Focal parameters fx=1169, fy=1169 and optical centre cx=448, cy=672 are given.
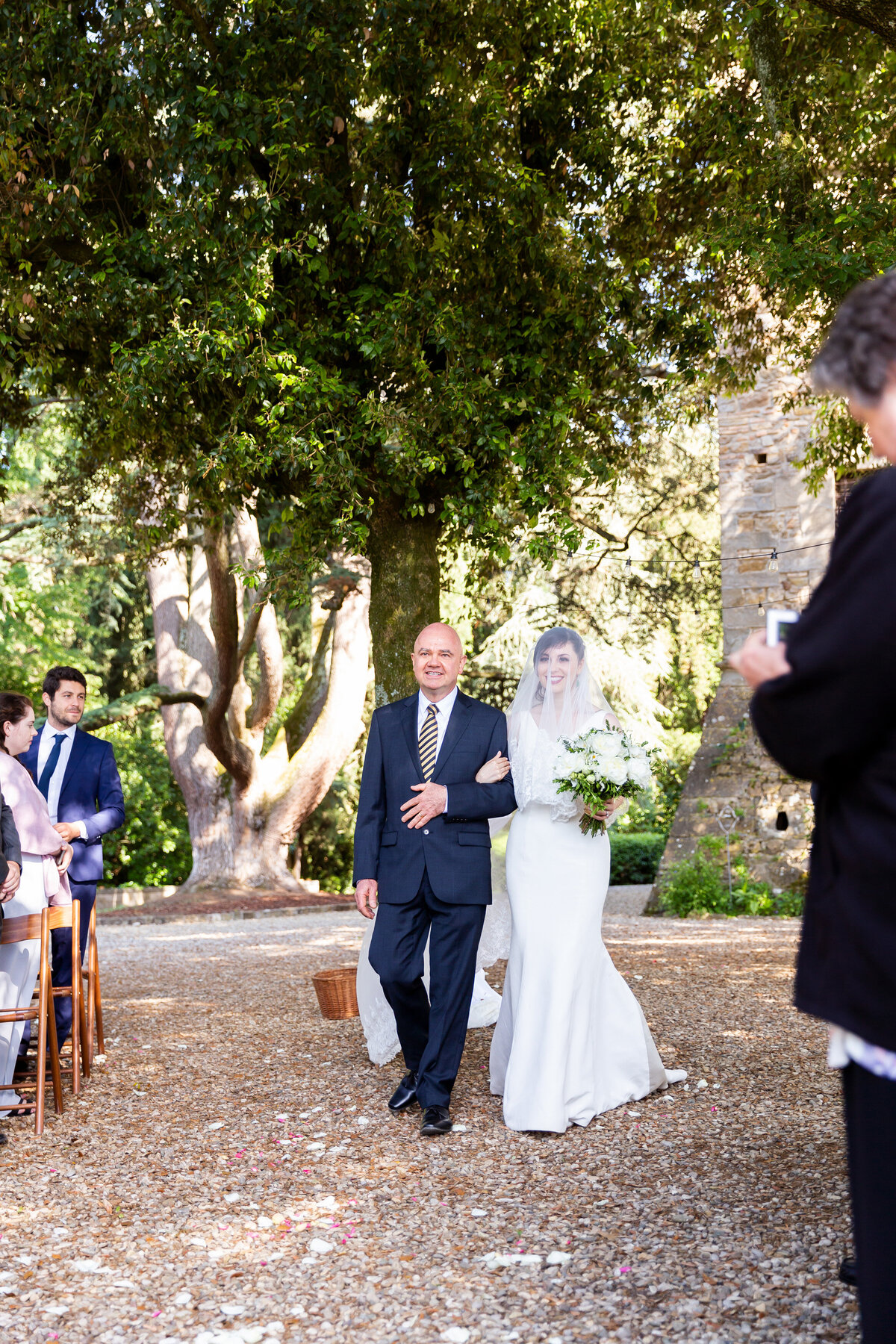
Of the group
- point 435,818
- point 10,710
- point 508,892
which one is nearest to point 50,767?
point 10,710

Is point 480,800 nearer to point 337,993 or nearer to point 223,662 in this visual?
point 337,993

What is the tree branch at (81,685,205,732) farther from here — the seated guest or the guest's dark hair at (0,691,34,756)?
the guest's dark hair at (0,691,34,756)

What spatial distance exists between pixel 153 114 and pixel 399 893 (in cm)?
475

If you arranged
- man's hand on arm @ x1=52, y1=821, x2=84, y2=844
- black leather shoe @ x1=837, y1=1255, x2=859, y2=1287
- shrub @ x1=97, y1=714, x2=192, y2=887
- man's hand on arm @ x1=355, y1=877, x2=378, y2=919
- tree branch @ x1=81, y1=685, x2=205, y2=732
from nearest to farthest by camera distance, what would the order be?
black leather shoe @ x1=837, y1=1255, x2=859, y2=1287 → man's hand on arm @ x1=355, y1=877, x2=378, y2=919 → man's hand on arm @ x1=52, y1=821, x2=84, y2=844 → tree branch @ x1=81, y1=685, x2=205, y2=732 → shrub @ x1=97, y1=714, x2=192, y2=887

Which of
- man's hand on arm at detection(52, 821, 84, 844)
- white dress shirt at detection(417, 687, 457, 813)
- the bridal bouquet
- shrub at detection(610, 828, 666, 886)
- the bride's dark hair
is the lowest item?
shrub at detection(610, 828, 666, 886)

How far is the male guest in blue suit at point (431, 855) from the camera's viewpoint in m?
4.84

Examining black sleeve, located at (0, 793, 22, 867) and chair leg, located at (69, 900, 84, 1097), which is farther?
chair leg, located at (69, 900, 84, 1097)

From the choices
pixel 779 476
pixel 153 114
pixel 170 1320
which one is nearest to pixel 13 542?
pixel 779 476

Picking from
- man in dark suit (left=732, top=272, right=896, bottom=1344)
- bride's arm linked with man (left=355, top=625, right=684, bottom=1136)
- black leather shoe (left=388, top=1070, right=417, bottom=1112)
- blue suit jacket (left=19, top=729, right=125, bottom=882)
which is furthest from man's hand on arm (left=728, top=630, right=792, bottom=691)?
blue suit jacket (left=19, top=729, right=125, bottom=882)

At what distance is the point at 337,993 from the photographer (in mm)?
7090

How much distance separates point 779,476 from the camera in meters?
14.0

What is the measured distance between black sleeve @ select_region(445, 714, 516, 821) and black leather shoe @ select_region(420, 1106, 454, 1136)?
1181 millimetres

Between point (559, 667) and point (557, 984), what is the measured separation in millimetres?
1341

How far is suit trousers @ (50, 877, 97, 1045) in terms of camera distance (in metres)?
6.03
